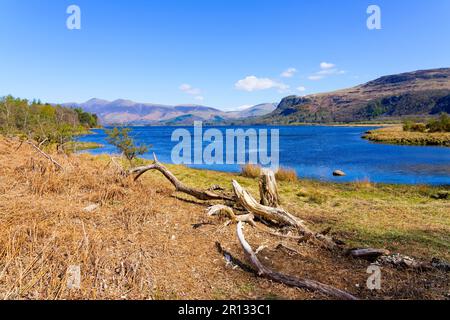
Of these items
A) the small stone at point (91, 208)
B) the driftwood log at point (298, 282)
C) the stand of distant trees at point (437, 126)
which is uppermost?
the stand of distant trees at point (437, 126)

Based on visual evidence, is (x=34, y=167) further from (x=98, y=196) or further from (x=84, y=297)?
(x=84, y=297)

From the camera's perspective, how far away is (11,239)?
4812 millimetres

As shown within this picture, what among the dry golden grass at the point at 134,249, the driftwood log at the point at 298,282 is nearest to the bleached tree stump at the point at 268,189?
the dry golden grass at the point at 134,249

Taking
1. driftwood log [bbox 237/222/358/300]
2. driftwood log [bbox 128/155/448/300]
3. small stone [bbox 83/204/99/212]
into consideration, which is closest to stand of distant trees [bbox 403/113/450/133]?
driftwood log [bbox 128/155/448/300]

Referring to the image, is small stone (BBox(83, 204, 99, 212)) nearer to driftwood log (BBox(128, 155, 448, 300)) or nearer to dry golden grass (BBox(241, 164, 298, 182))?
driftwood log (BBox(128, 155, 448, 300))

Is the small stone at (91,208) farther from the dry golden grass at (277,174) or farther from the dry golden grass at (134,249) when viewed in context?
the dry golden grass at (277,174)

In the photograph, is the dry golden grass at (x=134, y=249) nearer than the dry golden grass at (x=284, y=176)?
Yes

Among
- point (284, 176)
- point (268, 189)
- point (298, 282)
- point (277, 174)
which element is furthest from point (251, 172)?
point (298, 282)

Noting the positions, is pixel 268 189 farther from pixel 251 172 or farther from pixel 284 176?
pixel 251 172

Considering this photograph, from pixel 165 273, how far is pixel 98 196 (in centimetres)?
385

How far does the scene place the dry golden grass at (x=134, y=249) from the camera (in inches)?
173

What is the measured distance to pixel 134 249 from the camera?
17.8ft

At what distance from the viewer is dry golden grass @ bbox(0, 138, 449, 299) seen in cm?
440

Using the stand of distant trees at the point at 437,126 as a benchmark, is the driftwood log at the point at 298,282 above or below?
below
